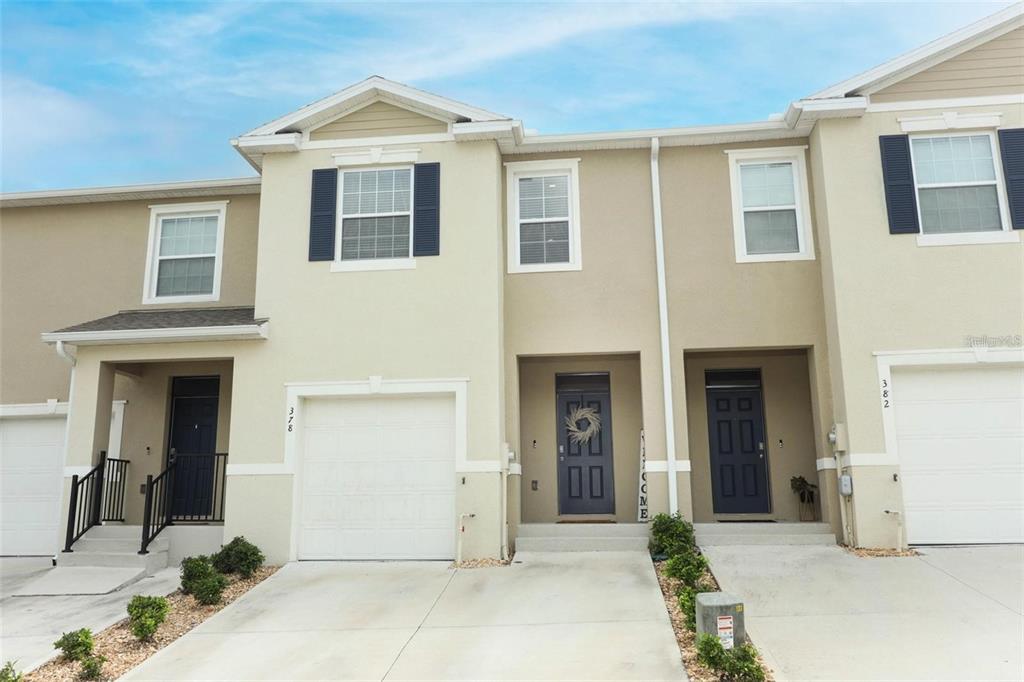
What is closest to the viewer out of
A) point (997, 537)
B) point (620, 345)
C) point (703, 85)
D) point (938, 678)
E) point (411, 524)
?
point (938, 678)

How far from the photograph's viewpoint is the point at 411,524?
9.94 metres

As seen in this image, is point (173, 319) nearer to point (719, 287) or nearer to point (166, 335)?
point (166, 335)

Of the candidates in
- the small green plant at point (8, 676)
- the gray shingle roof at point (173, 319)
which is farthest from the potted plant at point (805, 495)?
the small green plant at point (8, 676)

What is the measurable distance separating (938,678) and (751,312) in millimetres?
5723

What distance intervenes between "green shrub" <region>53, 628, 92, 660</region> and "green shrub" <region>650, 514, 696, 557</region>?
6.24m

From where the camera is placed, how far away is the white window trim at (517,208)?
11.0 metres

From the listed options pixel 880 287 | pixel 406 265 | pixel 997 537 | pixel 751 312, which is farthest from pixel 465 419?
pixel 997 537

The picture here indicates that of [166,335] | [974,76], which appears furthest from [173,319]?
[974,76]

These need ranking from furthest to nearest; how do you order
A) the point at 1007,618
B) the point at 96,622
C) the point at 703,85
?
the point at 703,85, the point at 96,622, the point at 1007,618

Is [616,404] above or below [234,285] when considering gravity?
below

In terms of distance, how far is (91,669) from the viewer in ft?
21.0

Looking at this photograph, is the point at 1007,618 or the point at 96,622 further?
the point at 96,622

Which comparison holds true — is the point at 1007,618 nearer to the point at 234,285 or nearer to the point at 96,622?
the point at 96,622

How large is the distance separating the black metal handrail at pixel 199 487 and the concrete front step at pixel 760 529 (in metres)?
7.04
